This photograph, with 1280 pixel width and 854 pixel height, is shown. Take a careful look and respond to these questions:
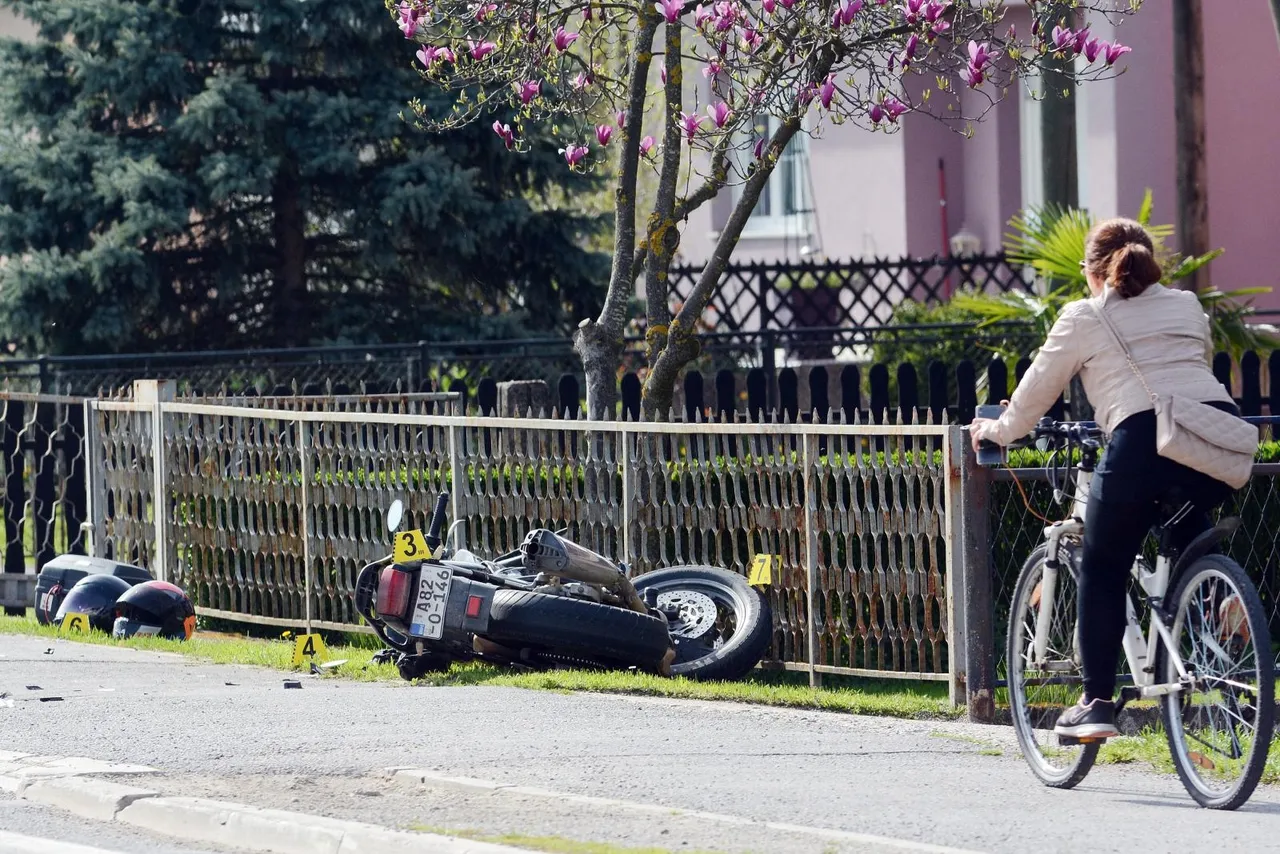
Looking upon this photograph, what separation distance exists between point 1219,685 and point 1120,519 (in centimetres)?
57

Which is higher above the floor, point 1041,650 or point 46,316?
point 46,316

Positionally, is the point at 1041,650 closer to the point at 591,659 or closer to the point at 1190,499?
the point at 1190,499

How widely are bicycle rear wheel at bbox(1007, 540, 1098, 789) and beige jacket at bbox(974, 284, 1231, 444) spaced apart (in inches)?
26.1

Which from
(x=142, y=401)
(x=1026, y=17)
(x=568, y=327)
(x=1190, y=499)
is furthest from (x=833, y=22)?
(x=1026, y=17)

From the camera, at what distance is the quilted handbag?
6.22m

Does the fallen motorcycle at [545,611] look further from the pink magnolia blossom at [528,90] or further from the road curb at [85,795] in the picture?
the pink magnolia blossom at [528,90]

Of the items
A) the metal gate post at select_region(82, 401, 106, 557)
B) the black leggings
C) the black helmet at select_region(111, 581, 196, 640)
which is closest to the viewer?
the black leggings

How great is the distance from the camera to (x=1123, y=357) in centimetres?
639

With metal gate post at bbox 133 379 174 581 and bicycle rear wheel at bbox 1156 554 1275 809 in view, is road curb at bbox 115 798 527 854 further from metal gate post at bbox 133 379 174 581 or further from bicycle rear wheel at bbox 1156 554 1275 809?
metal gate post at bbox 133 379 174 581

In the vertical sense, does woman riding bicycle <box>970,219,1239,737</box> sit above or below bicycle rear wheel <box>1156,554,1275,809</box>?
above

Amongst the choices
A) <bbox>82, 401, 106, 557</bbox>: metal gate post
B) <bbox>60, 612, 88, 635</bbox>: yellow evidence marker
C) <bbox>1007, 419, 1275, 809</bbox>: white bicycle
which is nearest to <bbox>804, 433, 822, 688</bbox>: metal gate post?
<bbox>1007, 419, 1275, 809</bbox>: white bicycle

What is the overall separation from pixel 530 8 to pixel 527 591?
4.34 m

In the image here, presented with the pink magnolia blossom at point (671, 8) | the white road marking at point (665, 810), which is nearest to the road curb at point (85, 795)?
the white road marking at point (665, 810)

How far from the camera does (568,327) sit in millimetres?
21312
